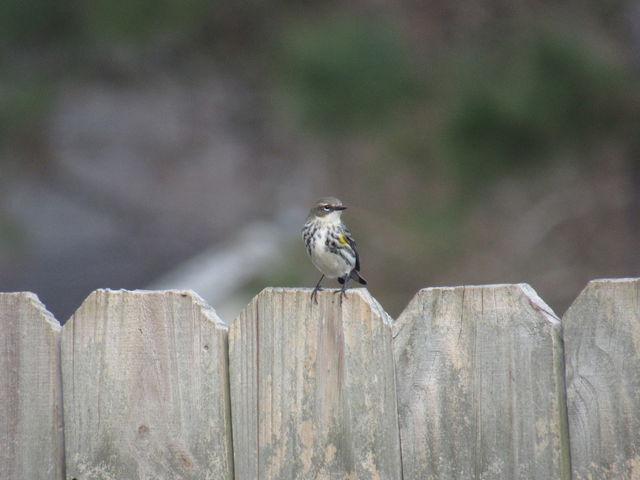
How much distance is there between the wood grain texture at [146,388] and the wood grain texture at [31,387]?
0.12ft

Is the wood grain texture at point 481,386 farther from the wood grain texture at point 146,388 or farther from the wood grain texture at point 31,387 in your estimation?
the wood grain texture at point 31,387

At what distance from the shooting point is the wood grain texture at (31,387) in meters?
2.62

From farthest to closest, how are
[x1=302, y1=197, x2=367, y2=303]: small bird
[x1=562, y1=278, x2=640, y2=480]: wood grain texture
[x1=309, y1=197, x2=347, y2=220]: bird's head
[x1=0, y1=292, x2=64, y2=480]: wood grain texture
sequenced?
[x1=309, y1=197, x2=347, y2=220]: bird's head
[x1=302, y1=197, x2=367, y2=303]: small bird
[x1=0, y1=292, x2=64, y2=480]: wood grain texture
[x1=562, y1=278, x2=640, y2=480]: wood grain texture

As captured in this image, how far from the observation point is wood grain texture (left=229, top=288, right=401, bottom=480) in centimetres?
232

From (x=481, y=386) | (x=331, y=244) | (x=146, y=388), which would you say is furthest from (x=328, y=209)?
(x=481, y=386)

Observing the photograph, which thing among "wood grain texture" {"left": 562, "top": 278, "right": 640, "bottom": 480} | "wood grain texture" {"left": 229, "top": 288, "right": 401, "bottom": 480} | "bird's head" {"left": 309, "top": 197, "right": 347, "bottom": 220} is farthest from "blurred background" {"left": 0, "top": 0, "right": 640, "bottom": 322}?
"wood grain texture" {"left": 562, "top": 278, "right": 640, "bottom": 480}

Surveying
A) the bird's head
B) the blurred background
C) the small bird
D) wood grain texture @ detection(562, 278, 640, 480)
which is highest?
the blurred background

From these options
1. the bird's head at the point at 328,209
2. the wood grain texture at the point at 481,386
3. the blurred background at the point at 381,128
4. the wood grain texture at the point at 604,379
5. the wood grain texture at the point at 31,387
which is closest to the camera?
the wood grain texture at the point at 604,379

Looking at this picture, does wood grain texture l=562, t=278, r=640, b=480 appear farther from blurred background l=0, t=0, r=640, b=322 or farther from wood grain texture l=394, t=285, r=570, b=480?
blurred background l=0, t=0, r=640, b=322

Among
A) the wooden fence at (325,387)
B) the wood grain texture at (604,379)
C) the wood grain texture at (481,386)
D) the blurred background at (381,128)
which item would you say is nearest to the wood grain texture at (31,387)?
the wooden fence at (325,387)

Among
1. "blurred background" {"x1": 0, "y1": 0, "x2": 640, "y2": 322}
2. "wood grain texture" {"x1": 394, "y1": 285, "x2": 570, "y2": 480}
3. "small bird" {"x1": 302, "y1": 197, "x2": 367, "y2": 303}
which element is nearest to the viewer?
"wood grain texture" {"x1": 394, "y1": 285, "x2": 570, "y2": 480}

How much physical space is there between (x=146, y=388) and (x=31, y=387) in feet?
1.16

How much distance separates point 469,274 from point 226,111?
604cm

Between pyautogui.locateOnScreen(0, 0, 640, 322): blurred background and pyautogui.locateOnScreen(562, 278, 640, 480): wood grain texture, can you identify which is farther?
pyautogui.locateOnScreen(0, 0, 640, 322): blurred background
